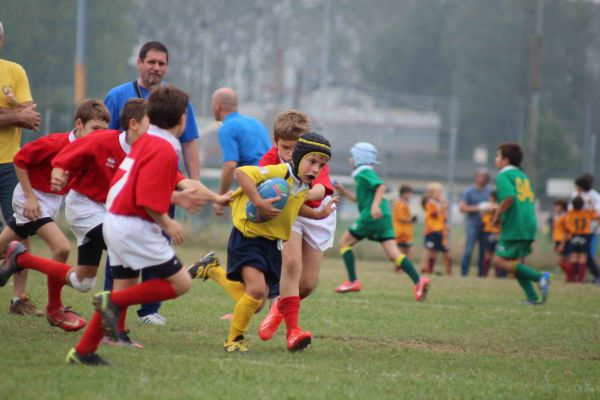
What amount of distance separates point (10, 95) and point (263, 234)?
2.68 m

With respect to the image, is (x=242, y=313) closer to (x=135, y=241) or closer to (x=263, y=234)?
(x=263, y=234)

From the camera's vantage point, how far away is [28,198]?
638cm

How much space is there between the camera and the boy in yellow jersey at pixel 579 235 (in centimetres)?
1769

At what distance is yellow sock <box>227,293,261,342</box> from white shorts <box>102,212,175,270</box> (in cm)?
104

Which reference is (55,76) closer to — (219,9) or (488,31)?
(219,9)

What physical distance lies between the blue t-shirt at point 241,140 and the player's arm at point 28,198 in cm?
345

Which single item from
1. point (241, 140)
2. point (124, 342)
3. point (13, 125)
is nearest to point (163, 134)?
point (124, 342)

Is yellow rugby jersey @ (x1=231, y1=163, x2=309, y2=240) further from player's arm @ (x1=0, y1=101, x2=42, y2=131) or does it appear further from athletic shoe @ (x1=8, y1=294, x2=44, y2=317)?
athletic shoe @ (x1=8, y1=294, x2=44, y2=317)

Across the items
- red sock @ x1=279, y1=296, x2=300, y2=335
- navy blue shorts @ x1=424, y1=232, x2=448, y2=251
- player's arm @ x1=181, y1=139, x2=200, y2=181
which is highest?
player's arm @ x1=181, y1=139, x2=200, y2=181

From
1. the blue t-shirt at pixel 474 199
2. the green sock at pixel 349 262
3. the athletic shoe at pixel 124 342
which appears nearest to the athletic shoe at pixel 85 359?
the athletic shoe at pixel 124 342

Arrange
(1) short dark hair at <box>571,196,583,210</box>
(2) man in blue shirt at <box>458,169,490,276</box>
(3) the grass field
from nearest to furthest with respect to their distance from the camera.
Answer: (3) the grass field → (1) short dark hair at <box>571,196,583,210</box> → (2) man in blue shirt at <box>458,169,490,276</box>

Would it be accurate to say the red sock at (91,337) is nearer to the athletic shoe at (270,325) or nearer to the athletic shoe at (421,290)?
the athletic shoe at (270,325)

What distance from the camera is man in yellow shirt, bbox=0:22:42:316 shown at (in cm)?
745

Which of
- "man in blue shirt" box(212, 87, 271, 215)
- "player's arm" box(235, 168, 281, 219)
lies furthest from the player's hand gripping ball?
"man in blue shirt" box(212, 87, 271, 215)
